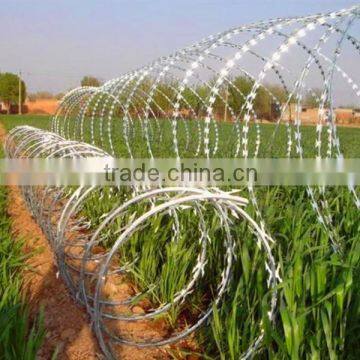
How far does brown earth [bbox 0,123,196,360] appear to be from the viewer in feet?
11.0

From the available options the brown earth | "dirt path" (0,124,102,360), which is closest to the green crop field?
the brown earth

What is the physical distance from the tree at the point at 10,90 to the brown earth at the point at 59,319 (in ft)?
219

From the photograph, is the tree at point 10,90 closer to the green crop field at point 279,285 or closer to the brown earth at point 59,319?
the brown earth at point 59,319

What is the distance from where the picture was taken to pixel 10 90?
6919 centimetres

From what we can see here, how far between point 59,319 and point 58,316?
47 mm

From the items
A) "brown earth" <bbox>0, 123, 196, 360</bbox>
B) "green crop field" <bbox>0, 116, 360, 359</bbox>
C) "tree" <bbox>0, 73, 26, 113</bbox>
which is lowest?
"brown earth" <bbox>0, 123, 196, 360</bbox>

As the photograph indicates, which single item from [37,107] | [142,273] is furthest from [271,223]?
[37,107]

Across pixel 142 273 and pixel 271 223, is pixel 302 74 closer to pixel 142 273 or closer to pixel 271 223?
pixel 271 223

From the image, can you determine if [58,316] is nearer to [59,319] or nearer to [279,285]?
[59,319]

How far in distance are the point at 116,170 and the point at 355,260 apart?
87.9 inches

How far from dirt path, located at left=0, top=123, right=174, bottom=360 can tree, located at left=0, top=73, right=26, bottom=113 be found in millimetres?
66510

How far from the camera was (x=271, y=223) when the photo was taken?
160 inches

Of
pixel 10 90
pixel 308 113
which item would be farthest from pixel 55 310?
pixel 10 90

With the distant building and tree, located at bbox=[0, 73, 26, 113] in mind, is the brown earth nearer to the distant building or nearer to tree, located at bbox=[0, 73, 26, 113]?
the distant building
